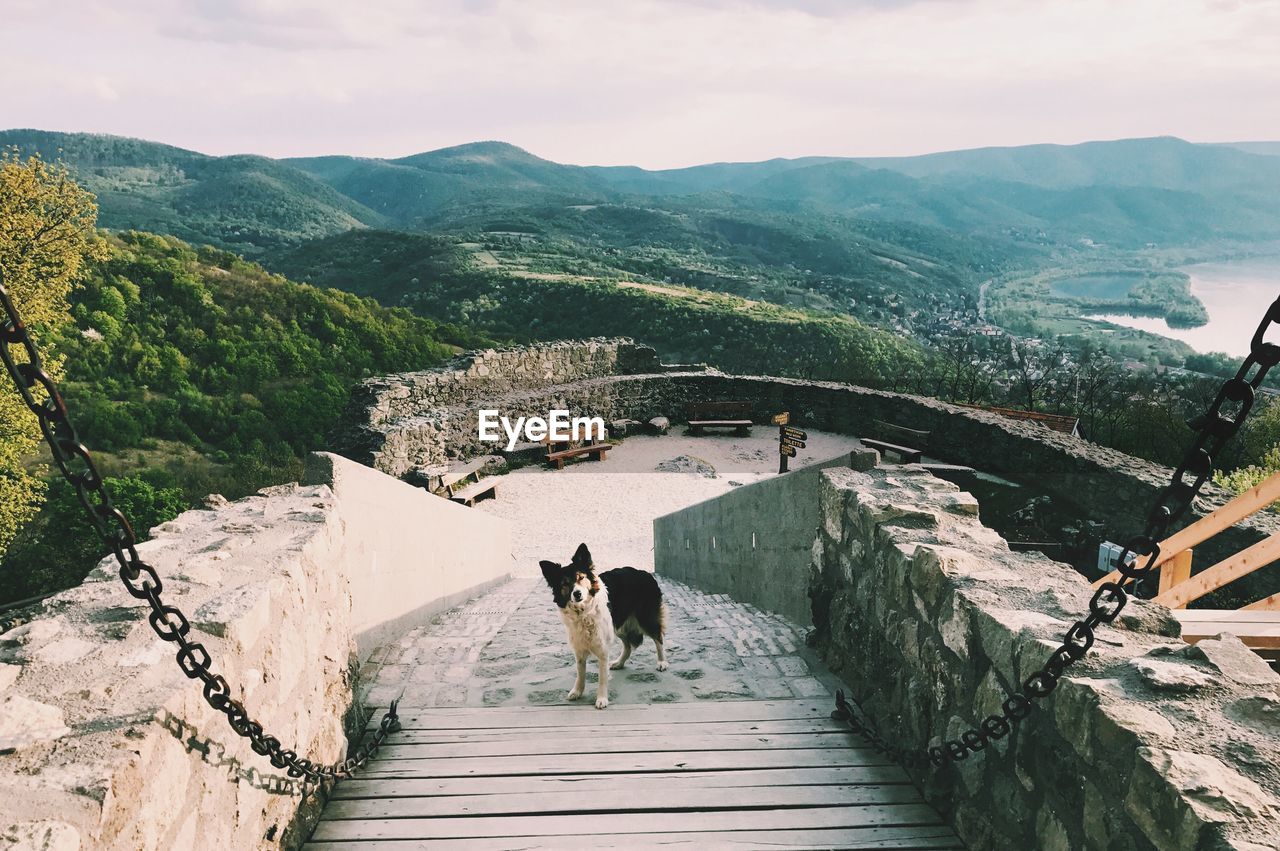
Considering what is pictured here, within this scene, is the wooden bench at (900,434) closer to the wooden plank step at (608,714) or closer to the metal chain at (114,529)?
the wooden plank step at (608,714)

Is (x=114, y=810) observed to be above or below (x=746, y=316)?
above

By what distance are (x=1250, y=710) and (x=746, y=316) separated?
45.1 metres

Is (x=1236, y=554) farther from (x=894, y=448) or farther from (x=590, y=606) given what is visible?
(x=894, y=448)

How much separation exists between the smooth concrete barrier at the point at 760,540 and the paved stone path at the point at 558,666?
0.90ft

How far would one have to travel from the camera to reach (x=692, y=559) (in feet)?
30.7

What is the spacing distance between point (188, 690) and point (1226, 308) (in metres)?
116

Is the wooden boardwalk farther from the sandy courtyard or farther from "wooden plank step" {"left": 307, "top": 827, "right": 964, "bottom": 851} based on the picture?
the sandy courtyard

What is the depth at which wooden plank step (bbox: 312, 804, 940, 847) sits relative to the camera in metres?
2.77

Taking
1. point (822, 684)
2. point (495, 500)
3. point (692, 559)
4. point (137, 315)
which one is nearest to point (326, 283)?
point (137, 315)

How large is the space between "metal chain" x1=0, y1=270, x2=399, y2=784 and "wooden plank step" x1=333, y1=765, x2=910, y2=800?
0.53m

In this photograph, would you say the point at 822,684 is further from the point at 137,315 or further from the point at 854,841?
the point at 137,315

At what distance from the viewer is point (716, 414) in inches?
749

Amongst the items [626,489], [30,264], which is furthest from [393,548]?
[30,264]

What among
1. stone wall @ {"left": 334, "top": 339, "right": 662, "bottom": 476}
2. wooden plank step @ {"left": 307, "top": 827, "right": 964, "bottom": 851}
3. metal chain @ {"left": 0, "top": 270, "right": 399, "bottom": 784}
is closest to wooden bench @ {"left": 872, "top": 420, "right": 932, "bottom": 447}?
stone wall @ {"left": 334, "top": 339, "right": 662, "bottom": 476}
